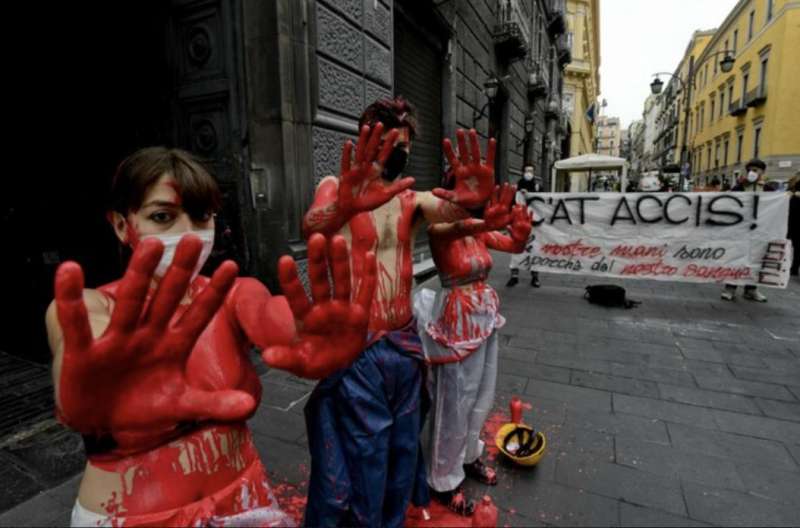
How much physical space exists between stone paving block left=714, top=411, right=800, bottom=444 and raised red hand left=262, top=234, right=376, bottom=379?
317 cm

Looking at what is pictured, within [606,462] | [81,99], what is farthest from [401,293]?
[81,99]

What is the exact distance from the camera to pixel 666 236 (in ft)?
20.5

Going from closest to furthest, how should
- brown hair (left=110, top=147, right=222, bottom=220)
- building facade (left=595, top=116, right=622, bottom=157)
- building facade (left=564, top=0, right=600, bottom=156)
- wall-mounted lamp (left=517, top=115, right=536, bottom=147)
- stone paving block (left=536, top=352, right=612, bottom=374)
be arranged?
brown hair (left=110, top=147, right=222, bottom=220)
stone paving block (left=536, top=352, right=612, bottom=374)
wall-mounted lamp (left=517, top=115, right=536, bottom=147)
building facade (left=564, top=0, right=600, bottom=156)
building facade (left=595, top=116, right=622, bottom=157)

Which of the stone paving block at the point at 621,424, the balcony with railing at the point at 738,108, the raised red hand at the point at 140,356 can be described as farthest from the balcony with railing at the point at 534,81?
the raised red hand at the point at 140,356

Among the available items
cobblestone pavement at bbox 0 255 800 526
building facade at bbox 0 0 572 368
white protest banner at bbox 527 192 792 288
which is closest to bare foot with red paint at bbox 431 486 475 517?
cobblestone pavement at bbox 0 255 800 526

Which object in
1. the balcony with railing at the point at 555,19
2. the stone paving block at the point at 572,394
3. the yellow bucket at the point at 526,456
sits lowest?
the stone paving block at the point at 572,394

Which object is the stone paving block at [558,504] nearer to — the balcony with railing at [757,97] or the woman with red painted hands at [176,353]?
the woman with red painted hands at [176,353]

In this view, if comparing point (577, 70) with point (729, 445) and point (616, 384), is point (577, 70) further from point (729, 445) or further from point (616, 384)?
point (729, 445)

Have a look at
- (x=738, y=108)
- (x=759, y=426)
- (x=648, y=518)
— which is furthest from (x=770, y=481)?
(x=738, y=108)

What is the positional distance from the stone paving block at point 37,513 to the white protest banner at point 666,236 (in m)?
6.47

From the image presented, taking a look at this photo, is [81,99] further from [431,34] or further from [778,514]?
[778,514]

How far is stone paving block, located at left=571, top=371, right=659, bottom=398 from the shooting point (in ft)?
11.4

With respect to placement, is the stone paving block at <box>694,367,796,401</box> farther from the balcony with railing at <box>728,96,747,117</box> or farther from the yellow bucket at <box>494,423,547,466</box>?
the balcony with railing at <box>728,96,747,117</box>

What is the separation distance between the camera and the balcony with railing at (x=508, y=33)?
1129 cm
